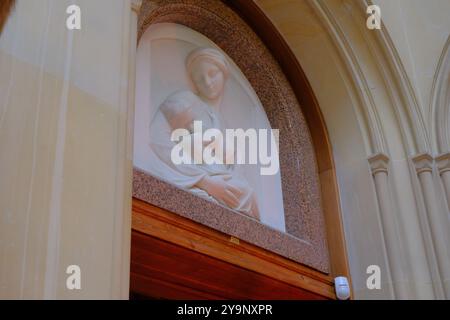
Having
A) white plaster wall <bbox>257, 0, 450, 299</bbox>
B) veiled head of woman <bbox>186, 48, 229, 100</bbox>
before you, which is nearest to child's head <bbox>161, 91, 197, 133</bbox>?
veiled head of woman <bbox>186, 48, 229, 100</bbox>

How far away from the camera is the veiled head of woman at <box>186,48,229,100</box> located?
134 inches

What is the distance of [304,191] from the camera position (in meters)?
3.71

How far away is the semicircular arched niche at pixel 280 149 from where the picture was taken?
2930 millimetres

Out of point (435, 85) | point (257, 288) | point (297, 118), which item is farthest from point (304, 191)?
point (435, 85)

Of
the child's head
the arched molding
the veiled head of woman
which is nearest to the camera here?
the child's head

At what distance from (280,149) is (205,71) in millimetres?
782

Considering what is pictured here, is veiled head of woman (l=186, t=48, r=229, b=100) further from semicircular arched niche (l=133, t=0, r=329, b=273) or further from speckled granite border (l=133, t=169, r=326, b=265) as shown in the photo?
speckled granite border (l=133, t=169, r=326, b=265)

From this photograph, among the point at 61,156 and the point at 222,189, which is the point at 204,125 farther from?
the point at 61,156

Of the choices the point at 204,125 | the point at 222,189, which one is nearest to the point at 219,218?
the point at 222,189

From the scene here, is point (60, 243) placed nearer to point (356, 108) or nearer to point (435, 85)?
point (356, 108)

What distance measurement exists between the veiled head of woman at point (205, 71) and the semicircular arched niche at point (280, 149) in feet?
0.80

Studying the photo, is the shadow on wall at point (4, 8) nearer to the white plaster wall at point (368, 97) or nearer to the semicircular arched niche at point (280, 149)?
the semicircular arched niche at point (280, 149)

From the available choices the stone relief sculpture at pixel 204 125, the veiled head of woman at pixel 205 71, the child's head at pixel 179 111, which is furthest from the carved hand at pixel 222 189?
the veiled head of woman at pixel 205 71

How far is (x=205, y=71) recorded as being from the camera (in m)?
3.43
